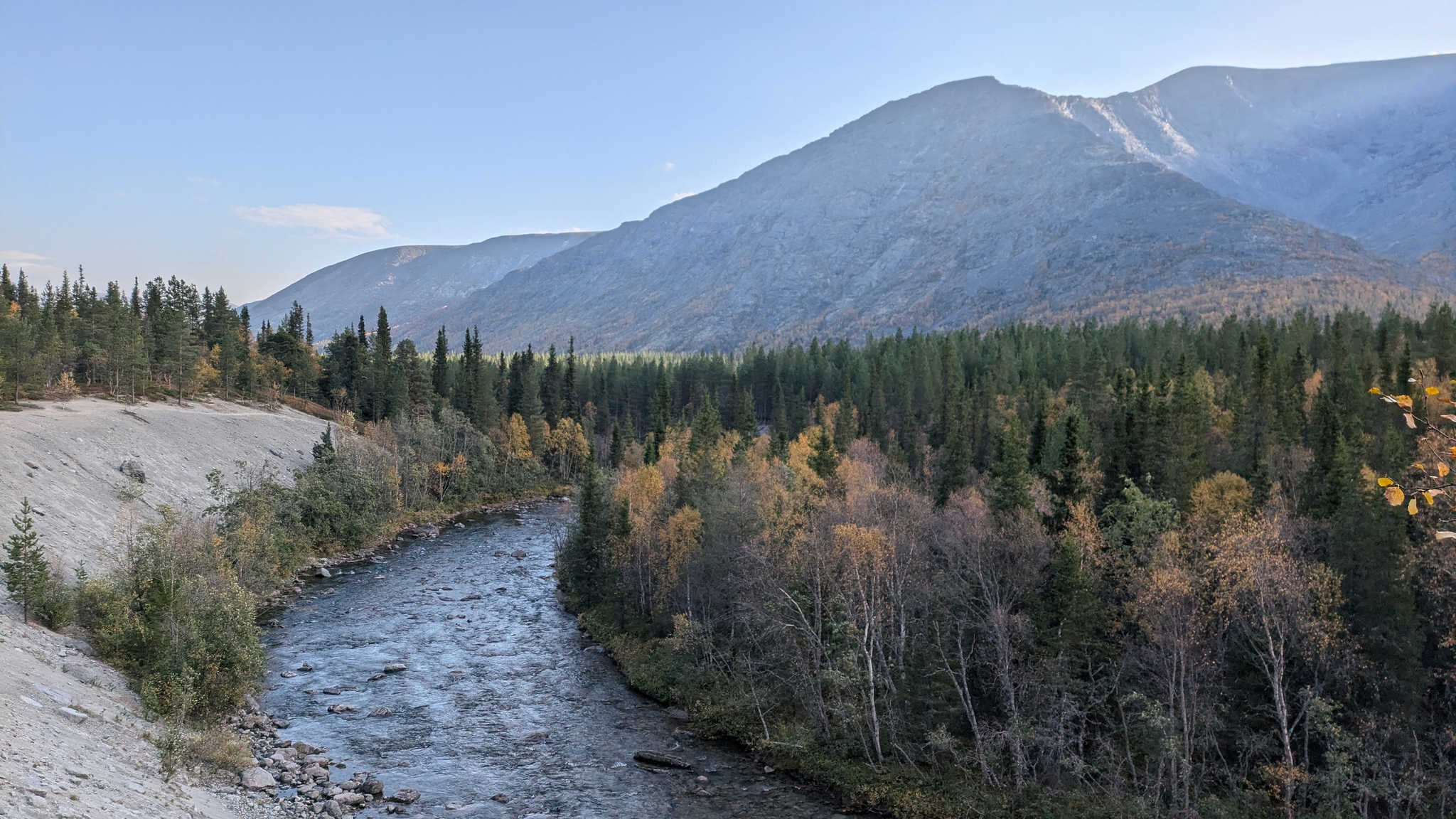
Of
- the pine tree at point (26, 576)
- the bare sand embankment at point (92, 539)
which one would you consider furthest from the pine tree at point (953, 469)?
the pine tree at point (26, 576)

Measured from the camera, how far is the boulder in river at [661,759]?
36750 millimetres

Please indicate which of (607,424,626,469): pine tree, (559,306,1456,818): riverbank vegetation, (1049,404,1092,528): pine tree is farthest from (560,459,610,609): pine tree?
(607,424,626,469): pine tree

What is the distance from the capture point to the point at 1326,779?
29.3 meters

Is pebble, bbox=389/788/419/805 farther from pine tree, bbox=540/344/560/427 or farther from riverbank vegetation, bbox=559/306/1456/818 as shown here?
pine tree, bbox=540/344/560/427

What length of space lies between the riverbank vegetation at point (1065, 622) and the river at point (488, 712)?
300cm

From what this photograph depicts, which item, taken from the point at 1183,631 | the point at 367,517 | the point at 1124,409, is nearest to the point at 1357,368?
the point at 1124,409

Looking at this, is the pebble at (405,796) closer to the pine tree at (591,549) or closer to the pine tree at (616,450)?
the pine tree at (591,549)

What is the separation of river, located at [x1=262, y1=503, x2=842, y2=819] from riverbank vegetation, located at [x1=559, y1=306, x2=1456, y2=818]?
9.83 ft

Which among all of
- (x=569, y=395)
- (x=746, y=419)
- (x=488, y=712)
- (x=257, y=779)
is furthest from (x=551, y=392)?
(x=257, y=779)

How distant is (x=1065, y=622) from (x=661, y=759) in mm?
19304

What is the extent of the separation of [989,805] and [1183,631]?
10694 millimetres

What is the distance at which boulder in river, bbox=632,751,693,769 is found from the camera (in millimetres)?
36750

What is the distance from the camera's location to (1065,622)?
36031 mm

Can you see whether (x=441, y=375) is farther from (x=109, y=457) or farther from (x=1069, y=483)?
(x=1069, y=483)
